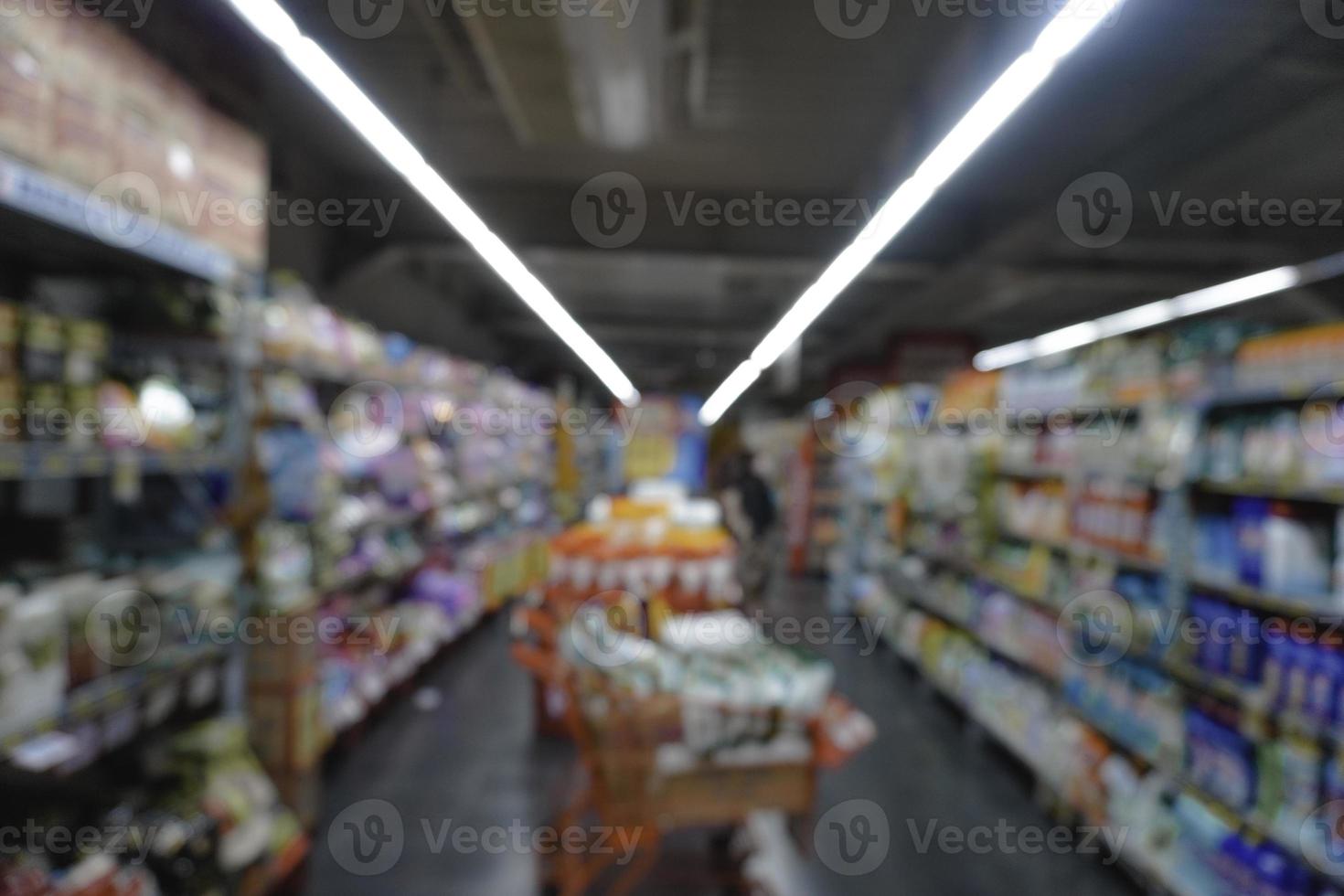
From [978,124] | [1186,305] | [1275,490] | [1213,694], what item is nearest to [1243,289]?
[1186,305]

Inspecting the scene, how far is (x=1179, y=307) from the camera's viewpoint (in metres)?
5.53

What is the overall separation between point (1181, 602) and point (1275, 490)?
652mm

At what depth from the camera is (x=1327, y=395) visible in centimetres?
252

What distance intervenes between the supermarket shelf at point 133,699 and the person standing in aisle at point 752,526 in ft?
16.0

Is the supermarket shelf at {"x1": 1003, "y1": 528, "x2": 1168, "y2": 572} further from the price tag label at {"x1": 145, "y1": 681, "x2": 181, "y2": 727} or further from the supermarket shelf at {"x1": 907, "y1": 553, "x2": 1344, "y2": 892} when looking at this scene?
the price tag label at {"x1": 145, "y1": 681, "x2": 181, "y2": 727}

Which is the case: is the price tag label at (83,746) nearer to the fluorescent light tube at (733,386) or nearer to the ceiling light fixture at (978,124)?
the ceiling light fixture at (978,124)

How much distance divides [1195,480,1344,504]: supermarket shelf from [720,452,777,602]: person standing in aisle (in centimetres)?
408

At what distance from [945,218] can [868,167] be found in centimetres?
119

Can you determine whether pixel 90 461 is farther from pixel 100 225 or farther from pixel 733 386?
pixel 733 386

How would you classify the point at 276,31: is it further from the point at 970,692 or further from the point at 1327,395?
the point at 970,692

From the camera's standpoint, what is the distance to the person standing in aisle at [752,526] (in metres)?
6.88

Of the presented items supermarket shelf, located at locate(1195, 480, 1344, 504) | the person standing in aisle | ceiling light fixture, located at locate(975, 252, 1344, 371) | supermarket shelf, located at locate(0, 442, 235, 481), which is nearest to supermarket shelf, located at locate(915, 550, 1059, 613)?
supermarket shelf, located at locate(1195, 480, 1344, 504)

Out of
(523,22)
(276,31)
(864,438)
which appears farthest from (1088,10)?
(864,438)

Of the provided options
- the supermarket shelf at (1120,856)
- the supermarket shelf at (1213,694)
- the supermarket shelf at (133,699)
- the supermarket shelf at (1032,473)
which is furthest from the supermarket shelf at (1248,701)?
the supermarket shelf at (133,699)
